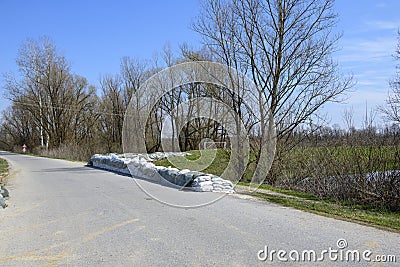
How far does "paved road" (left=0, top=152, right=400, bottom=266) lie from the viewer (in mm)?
5230

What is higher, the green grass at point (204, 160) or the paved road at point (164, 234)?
the green grass at point (204, 160)

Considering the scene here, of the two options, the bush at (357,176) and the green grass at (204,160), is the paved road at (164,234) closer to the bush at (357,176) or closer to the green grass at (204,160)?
the bush at (357,176)

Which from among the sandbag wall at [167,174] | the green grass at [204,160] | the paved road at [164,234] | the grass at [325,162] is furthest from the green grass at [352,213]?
the green grass at [204,160]

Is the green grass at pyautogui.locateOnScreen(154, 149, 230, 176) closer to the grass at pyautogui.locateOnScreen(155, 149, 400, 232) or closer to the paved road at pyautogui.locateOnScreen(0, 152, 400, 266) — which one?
the grass at pyautogui.locateOnScreen(155, 149, 400, 232)

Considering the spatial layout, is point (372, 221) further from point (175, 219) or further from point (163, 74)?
point (163, 74)

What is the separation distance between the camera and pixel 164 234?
6.46 metres

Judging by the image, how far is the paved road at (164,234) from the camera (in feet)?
17.2

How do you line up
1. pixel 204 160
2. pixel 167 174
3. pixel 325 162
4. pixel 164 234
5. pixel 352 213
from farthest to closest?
pixel 204 160
pixel 167 174
pixel 325 162
pixel 352 213
pixel 164 234

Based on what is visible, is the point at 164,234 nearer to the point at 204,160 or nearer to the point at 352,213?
the point at 352,213

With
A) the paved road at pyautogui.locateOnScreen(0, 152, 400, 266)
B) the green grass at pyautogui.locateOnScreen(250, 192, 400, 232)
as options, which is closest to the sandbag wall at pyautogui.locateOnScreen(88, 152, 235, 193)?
the green grass at pyautogui.locateOnScreen(250, 192, 400, 232)

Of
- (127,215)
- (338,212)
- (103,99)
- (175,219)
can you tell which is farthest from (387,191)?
(103,99)

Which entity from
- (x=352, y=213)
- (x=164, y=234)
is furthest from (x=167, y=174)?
(x=164, y=234)

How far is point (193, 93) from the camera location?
600 inches

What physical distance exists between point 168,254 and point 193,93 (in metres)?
10.4
